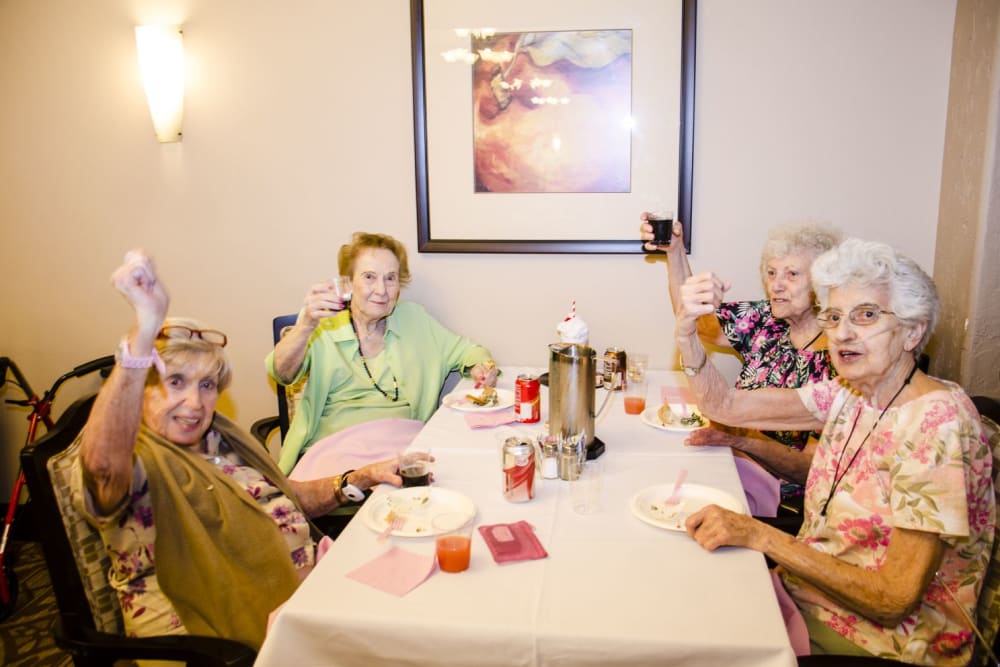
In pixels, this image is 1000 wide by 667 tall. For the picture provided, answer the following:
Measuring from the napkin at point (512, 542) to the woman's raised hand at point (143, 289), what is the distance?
2.65 ft

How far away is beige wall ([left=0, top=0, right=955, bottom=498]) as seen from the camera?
294 centimetres

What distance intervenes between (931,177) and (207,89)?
305 centimetres

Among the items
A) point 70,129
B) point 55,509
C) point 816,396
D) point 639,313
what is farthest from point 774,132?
point 70,129

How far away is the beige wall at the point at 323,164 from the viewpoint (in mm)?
2943

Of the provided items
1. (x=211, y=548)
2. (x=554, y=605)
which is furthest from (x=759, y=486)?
(x=211, y=548)

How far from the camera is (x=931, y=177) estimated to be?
2932 mm

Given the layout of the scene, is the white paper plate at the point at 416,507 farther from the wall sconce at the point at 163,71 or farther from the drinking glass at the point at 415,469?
the wall sconce at the point at 163,71

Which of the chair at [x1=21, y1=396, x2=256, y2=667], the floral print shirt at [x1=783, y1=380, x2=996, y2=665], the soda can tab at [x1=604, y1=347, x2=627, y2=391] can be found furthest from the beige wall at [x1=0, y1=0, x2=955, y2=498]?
the chair at [x1=21, y1=396, x2=256, y2=667]

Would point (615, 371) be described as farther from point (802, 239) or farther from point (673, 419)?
point (802, 239)

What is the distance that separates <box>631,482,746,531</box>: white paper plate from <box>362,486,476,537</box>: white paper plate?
40 cm

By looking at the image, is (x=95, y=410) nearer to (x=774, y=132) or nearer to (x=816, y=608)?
(x=816, y=608)

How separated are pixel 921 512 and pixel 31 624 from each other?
3048 mm

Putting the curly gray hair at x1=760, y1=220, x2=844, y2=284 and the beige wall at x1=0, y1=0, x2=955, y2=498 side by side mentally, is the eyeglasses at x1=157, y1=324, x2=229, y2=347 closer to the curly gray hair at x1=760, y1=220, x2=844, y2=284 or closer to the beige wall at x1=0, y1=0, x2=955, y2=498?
the beige wall at x1=0, y1=0, x2=955, y2=498

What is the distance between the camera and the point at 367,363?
2879 mm
